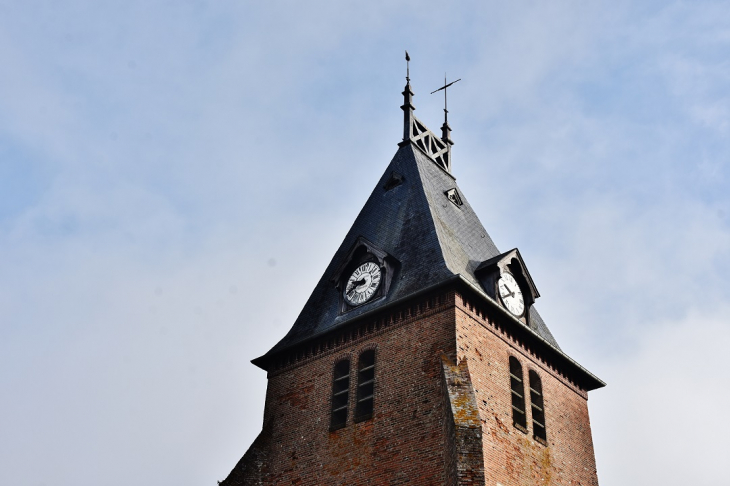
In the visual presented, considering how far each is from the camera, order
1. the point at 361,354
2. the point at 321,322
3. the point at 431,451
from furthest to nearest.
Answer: the point at 321,322 → the point at 361,354 → the point at 431,451

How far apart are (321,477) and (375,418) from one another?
221 cm

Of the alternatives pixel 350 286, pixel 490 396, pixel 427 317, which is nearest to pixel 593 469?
pixel 490 396

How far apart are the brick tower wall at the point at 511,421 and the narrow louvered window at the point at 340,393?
3825mm

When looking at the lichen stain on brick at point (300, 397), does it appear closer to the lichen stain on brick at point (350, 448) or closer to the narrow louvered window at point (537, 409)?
the lichen stain on brick at point (350, 448)

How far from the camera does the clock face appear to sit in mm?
28734

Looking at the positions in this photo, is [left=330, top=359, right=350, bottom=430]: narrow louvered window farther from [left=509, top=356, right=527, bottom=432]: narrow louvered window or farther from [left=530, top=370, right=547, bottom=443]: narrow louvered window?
[left=530, top=370, right=547, bottom=443]: narrow louvered window

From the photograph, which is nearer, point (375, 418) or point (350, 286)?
point (375, 418)

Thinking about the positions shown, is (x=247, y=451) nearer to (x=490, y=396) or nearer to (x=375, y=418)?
(x=375, y=418)

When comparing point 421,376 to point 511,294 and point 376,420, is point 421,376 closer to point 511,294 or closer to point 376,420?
point 376,420

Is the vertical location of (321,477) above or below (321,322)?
below

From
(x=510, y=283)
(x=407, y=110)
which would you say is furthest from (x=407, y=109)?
(x=510, y=283)

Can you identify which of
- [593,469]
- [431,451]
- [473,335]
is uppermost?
[473,335]

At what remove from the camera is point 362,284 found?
29250 mm

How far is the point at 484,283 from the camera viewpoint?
94.6 feet
